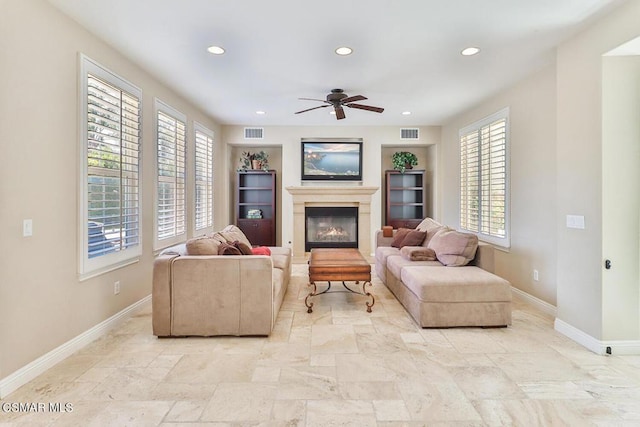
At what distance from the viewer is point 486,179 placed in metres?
5.13

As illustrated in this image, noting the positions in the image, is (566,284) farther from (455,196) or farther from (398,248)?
(455,196)

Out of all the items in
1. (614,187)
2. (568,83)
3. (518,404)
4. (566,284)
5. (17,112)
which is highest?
(568,83)

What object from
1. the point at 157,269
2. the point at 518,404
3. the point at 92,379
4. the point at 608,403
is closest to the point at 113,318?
the point at 157,269

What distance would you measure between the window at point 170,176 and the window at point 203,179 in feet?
1.80

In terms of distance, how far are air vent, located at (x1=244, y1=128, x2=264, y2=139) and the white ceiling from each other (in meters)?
1.93

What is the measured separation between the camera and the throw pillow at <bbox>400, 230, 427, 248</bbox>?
500cm

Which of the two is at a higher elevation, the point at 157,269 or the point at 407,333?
the point at 157,269

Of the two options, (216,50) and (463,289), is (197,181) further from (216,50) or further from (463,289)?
(463,289)

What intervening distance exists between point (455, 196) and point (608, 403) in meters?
4.50

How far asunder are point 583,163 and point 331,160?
4.66 meters

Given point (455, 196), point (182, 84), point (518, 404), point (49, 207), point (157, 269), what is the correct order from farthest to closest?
point (455, 196)
point (182, 84)
point (157, 269)
point (49, 207)
point (518, 404)

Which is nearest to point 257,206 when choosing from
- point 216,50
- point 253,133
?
point 253,133

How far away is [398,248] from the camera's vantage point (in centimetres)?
531

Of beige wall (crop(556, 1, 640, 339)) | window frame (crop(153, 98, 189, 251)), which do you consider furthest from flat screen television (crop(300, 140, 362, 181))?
beige wall (crop(556, 1, 640, 339))
